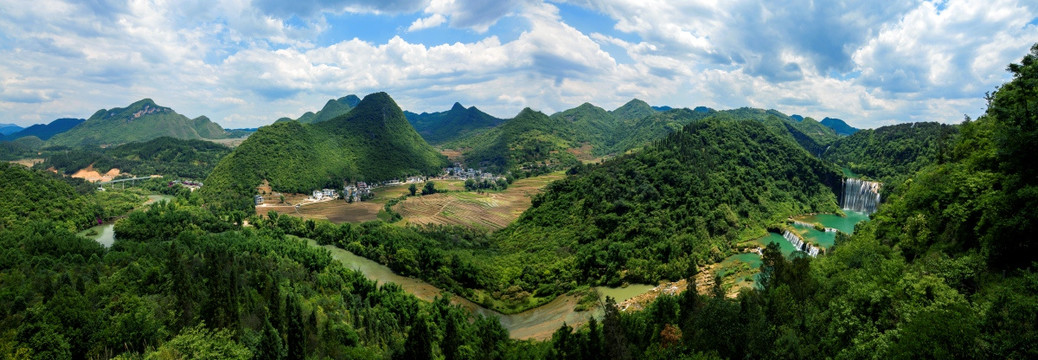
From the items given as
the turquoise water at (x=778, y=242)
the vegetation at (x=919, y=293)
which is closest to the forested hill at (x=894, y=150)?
the turquoise water at (x=778, y=242)

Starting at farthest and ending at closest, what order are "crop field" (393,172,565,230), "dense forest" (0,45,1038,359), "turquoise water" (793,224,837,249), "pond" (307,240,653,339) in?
"crop field" (393,172,565,230) → "turquoise water" (793,224,837,249) → "pond" (307,240,653,339) → "dense forest" (0,45,1038,359)

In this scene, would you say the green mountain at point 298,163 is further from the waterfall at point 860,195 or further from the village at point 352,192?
the waterfall at point 860,195

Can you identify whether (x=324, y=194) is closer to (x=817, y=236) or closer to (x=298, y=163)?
(x=298, y=163)

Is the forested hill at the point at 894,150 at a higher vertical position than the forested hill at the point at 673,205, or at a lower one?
higher

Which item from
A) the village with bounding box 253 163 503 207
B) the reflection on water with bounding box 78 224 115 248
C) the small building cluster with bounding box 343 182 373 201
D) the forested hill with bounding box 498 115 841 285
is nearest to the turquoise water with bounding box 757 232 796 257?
the forested hill with bounding box 498 115 841 285

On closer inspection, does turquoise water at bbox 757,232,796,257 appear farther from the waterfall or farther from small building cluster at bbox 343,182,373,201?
small building cluster at bbox 343,182,373,201

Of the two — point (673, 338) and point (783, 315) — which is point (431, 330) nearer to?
point (673, 338)
